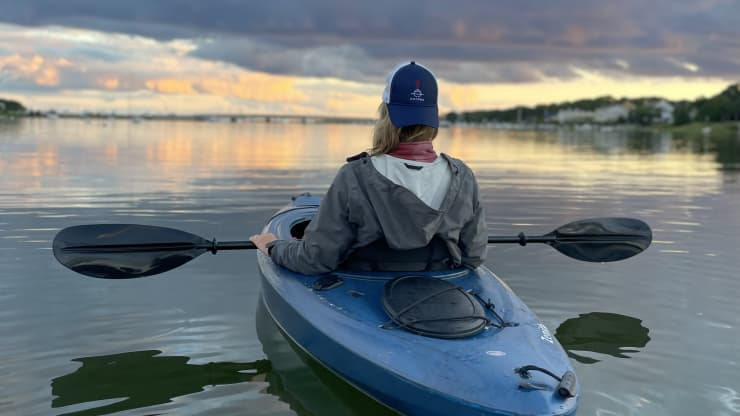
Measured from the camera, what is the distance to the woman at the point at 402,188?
4.58 metres

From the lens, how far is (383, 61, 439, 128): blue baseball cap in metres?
4.65

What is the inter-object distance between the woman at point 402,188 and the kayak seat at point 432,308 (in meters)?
0.27

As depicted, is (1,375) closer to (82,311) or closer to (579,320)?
(82,311)

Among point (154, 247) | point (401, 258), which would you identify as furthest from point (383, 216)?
point (154, 247)

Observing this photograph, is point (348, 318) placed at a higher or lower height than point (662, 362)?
higher

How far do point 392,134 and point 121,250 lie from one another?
2960 mm

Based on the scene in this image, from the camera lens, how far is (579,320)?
699 cm

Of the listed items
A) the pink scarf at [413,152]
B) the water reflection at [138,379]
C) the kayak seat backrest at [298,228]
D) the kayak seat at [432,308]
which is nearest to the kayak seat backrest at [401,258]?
the kayak seat at [432,308]

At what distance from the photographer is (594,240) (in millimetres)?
6996

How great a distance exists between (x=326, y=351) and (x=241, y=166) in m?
19.2

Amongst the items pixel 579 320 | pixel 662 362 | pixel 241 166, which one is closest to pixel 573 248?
pixel 579 320

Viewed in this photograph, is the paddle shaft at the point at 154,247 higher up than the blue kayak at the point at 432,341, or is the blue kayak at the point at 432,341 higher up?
the paddle shaft at the point at 154,247

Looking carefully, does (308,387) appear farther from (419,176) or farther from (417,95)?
(417,95)

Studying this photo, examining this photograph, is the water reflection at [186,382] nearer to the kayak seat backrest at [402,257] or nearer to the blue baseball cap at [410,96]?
the kayak seat backrest at [402,257]
